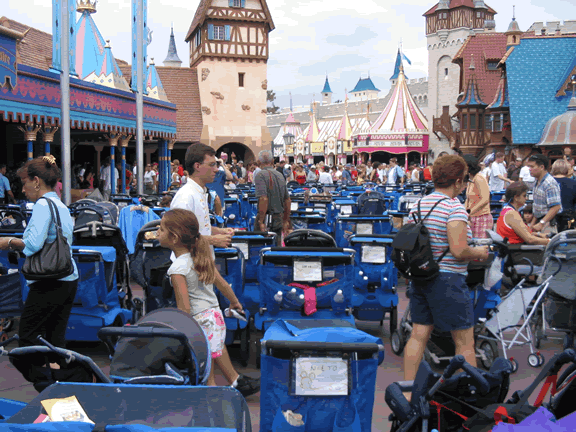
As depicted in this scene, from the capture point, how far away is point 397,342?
6258 millimetres

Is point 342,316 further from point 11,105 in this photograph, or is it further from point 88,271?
point 11,105

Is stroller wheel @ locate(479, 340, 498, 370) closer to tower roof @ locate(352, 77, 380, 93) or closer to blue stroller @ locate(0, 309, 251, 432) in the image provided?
blue stroller @ locate(0, 309, 251, 432)

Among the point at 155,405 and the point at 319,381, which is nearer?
the point at 155,405

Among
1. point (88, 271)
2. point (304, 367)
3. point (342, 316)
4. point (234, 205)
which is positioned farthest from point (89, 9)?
point (304, 367)

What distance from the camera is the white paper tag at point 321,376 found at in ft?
10.6

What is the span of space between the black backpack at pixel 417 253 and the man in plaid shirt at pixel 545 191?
471 centimetres

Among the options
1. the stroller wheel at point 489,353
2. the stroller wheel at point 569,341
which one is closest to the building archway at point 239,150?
the stroller wheel at point 569,341

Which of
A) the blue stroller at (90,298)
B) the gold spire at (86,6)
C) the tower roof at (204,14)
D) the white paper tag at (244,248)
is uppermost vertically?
the tower roof at (204,14)

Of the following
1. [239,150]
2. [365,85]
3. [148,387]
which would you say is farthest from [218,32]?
[365,85]

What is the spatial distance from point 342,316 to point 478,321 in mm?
1401

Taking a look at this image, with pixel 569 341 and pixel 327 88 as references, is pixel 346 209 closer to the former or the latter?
pixel 569 341

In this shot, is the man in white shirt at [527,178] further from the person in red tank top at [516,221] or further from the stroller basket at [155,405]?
the stroller basket at [155,405]

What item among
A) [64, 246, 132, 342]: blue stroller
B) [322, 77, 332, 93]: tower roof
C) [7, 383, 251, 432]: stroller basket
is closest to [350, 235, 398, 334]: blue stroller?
[64, 246, 132, 342]: blue stroller

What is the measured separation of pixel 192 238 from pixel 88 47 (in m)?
17.7
